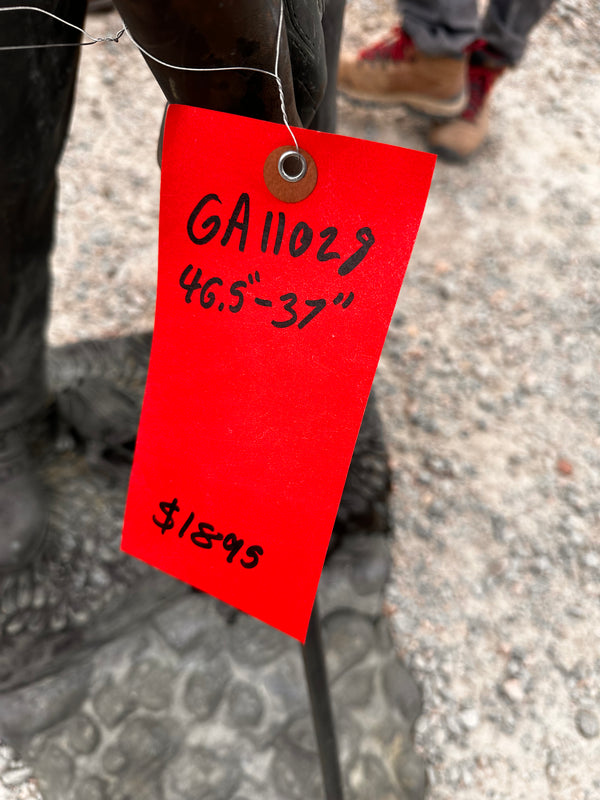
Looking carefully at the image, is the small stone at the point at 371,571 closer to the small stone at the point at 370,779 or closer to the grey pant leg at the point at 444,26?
the small stone at the point at 370,779

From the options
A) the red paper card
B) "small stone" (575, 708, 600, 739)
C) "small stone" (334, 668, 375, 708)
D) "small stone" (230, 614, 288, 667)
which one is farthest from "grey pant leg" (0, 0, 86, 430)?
"small stone" (575, 708, 600, 739)

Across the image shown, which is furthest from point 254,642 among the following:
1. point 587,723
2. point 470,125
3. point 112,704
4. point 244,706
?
point 470,125

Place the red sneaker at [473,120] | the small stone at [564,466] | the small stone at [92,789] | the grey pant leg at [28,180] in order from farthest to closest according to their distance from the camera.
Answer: the red sneaker at [473,120]
the small stone at [564,466]
the small stone at [92,789]
the grey pant leg at [28,180]

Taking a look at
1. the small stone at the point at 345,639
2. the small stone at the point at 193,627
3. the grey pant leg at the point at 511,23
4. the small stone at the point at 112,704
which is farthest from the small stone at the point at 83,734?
the grey pant leg at the point at 511,23

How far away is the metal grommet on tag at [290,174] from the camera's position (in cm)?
38

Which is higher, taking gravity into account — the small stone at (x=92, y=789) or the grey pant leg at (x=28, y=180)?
the grey pant leg at (x=28, y=180)

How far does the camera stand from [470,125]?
176cm

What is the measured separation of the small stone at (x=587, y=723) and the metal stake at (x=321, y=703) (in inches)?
15.8

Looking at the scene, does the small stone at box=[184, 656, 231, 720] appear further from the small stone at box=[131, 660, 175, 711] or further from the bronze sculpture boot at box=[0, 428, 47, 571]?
the bronze sculpture boot at box=[0, 428, 47, 571]

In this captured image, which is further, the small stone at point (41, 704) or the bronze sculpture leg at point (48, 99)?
the small stone at point (41, 704)

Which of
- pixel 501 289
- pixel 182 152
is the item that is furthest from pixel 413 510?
pixel 182 152

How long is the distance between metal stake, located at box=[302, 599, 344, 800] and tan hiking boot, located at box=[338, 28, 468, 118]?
56.6 inches

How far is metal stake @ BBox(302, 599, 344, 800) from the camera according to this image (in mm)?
618

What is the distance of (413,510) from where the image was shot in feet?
3.76
